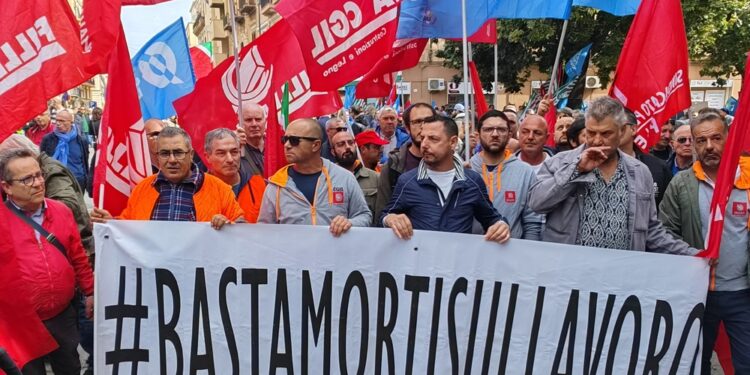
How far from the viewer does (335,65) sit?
485 cm

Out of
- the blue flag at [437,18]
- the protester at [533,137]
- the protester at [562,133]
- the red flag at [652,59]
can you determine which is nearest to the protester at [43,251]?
the protester at [533,137]

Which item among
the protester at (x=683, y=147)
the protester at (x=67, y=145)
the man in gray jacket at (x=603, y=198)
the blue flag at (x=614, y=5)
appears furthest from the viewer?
the protester at (x=67, y=145)

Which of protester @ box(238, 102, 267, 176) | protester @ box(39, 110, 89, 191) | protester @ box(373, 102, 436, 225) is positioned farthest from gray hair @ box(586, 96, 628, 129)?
protester @ box(39, 110, 89, 191)

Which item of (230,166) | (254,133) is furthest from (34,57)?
(254,133)

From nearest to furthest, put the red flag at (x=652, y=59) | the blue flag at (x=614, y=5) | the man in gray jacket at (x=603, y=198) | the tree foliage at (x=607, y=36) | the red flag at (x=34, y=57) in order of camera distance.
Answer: the man in gray jacket at (x=603, y=198)
the red flag at (x=34, y=57)
the red flag at (x=652, y=59)
the blue flag at (x=614, y=5)
the tree foliage at (x=607, y=36)

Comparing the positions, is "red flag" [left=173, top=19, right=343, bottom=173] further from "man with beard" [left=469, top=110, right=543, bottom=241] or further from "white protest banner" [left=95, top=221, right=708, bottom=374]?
"white protest banner" [left=95, top=221, right=708, bottom=374]

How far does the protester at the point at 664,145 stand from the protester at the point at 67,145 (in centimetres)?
709

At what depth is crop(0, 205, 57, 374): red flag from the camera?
10.9 ft

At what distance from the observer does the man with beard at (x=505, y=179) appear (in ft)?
13.3

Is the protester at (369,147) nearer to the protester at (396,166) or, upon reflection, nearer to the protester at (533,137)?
the protester at (396,166)

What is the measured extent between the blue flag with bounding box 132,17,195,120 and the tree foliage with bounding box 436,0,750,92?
560 inches

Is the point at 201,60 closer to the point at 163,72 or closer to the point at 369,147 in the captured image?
the point at 163,72

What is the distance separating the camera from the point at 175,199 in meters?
3.76

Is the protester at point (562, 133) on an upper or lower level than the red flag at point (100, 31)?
lower
